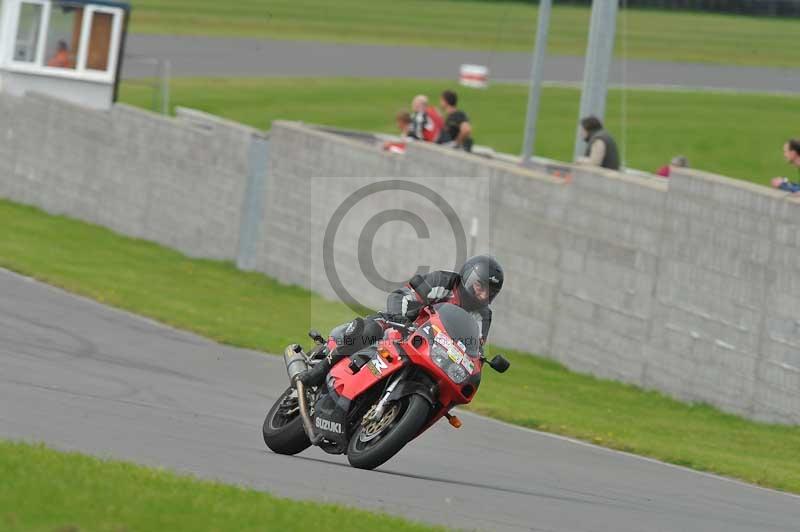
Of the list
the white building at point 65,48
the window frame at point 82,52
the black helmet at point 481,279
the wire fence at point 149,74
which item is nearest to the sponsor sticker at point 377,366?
the black helmet at point 481,279

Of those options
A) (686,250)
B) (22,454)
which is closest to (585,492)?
(22,454)

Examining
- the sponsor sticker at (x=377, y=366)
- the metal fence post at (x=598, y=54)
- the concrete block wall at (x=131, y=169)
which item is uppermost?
the metal fence post at (x=598, y=54)

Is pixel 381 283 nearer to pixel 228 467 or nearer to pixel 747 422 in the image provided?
pixel 747 422

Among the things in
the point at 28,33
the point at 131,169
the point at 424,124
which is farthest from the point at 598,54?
the point at 28,33

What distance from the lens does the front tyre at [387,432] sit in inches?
401

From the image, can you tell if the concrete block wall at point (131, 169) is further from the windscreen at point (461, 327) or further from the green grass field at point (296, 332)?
the windscreen at point (461, 327)

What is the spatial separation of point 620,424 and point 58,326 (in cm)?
590

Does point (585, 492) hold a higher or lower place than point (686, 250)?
lower

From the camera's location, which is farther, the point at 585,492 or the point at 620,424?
the point at 620,424

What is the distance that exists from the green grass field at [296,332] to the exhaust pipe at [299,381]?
12.4 feet

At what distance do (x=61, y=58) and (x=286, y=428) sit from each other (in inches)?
970

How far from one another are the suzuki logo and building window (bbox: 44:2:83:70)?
24825 mm

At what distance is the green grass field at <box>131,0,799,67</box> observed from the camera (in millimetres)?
49500

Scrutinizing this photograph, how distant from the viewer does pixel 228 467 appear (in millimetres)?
9992
